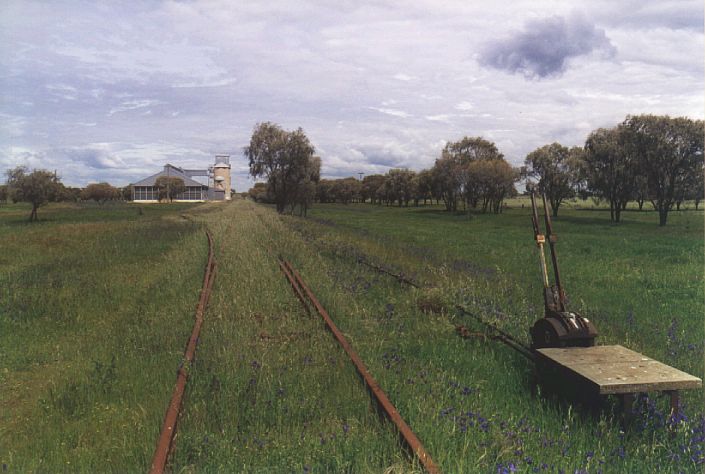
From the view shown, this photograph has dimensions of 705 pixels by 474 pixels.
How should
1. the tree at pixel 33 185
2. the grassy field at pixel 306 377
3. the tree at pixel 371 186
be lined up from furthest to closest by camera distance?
1. the tree at pixel 371 186
2. the tree at pixel 33 185
3. the grassy field at pixel 306 377

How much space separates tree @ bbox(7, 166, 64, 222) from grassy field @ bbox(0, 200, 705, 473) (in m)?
34.5

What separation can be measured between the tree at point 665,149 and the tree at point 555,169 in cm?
2831

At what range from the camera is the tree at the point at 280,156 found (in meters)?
51.1

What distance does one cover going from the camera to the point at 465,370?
5.53 meters

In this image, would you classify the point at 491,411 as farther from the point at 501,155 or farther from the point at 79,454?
the point at 501,155

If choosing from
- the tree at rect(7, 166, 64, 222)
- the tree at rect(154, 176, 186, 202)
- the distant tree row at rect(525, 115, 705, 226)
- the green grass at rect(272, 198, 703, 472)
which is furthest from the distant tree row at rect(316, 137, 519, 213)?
the tree at rect(154, 176, 186, 202)

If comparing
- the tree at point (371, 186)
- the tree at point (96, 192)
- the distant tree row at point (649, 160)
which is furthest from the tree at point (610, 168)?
the tree at point (96, 192)

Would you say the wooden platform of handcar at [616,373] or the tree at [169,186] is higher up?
the tree at [169,186]

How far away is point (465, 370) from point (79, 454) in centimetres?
405

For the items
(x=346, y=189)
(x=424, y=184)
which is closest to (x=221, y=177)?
(x=346, y=189)

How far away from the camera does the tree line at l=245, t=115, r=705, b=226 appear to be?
44.7 m

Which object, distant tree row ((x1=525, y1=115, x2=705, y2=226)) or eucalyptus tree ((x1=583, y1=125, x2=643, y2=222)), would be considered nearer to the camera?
distant tree row ((x1=525, y1=115, x2=705, y2=226))

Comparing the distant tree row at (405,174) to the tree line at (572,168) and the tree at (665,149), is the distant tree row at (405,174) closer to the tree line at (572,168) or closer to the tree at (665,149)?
the tree line at (572,168)

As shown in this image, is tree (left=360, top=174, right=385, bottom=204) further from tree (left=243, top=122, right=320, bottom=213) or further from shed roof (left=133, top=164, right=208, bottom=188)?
tree (left=243, top=122, right=320, bottom=213)
